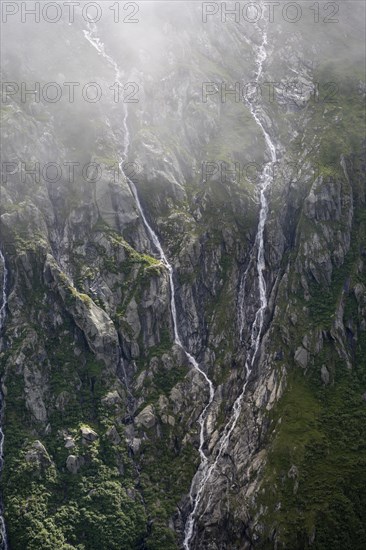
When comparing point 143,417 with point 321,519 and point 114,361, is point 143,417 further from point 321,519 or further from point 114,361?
point 321,519

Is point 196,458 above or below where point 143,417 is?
below

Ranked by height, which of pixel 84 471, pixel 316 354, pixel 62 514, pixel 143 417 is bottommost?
pixel 62 514

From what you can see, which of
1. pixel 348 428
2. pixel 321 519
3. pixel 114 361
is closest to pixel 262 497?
pixel 321 519

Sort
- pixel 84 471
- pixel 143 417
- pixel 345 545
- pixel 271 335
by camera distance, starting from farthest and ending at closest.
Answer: pixel 271 335
pixel 143 417
pixel 84 471
pixel 345 545

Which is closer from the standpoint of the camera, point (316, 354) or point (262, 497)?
point (262, 497)

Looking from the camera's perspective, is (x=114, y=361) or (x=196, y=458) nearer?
(x=196, y=458)

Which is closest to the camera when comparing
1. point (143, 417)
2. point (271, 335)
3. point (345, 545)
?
point (345, 545)

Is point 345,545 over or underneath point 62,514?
underneath

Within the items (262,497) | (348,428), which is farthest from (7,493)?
(348,428)

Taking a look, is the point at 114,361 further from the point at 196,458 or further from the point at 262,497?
the point at 262,497
